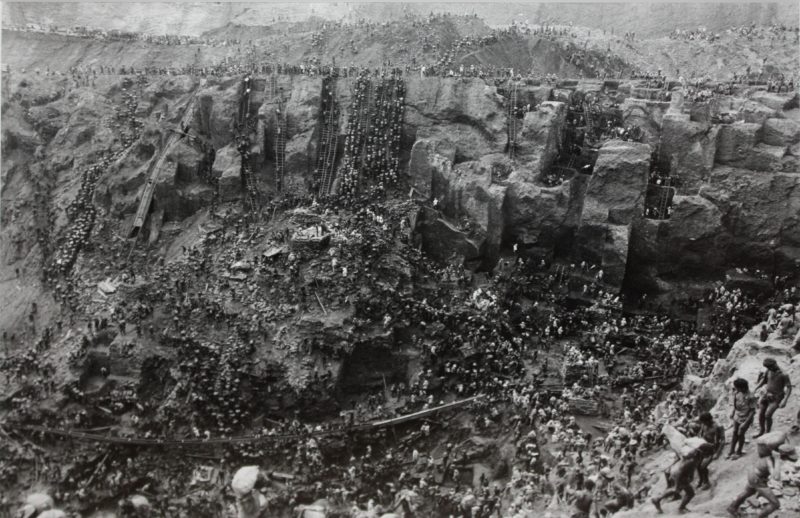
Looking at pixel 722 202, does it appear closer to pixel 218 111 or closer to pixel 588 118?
pixel 588 118

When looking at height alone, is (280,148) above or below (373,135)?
below

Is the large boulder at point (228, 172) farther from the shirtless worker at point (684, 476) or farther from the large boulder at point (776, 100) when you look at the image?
the large boulder at point (776, 100)

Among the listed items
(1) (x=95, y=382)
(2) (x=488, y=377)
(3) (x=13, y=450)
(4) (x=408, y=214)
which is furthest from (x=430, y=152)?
(3) (x=13, y=450)

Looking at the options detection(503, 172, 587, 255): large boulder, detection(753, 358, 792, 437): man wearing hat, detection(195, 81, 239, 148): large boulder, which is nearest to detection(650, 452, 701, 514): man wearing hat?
detection(753, 358, 792, 437): man wearing hat

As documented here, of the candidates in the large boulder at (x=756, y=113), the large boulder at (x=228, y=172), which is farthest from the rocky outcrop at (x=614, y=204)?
the large boulder at (x=228, y=172)

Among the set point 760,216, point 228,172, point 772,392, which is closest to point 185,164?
point 228,172

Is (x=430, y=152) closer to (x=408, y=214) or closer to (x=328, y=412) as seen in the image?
(x=408, y=214)
